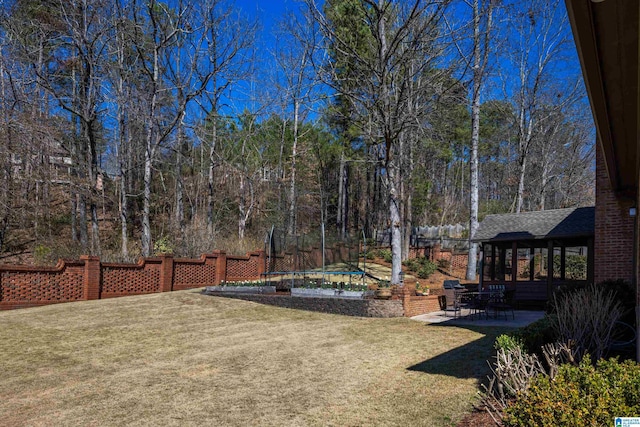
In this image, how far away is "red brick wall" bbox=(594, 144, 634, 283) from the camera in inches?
439

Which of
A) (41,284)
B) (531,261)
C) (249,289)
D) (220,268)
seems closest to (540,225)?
(531,261)

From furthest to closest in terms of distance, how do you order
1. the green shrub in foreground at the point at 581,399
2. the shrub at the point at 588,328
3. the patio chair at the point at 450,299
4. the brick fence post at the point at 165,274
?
the brick fence post at the point at 165,274, the patio chair at the point at 450,299, the shrub at the point at 588,328, the green shrub in foreground at the point at 581,399

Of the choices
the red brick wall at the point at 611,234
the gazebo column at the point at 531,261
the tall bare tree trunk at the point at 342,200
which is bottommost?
the gazebo column at the point at 531,261

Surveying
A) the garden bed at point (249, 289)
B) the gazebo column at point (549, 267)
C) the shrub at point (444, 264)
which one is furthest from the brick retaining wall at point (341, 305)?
the shrub at point (444, 264)

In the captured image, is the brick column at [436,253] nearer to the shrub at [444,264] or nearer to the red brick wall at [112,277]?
the shrub at [444,264]

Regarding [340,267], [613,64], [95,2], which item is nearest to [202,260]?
[340,267]

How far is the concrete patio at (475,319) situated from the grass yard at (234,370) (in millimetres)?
803

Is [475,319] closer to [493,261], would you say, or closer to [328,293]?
[328,293]

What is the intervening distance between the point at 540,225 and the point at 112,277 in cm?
1617

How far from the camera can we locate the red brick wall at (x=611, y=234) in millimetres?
11141

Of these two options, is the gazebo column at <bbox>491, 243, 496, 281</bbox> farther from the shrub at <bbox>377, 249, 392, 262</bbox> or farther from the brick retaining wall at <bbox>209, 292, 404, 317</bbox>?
the shrub at <bbox>377, 249, 392, 262</bbox>

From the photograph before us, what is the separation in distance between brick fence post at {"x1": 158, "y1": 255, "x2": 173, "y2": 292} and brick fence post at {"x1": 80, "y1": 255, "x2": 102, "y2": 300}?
2611 mm

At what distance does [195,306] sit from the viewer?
1522 centimetres

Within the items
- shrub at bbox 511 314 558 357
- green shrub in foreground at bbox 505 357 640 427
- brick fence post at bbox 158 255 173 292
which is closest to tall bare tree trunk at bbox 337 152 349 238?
brick fence post at bbox 158 255 173 292
